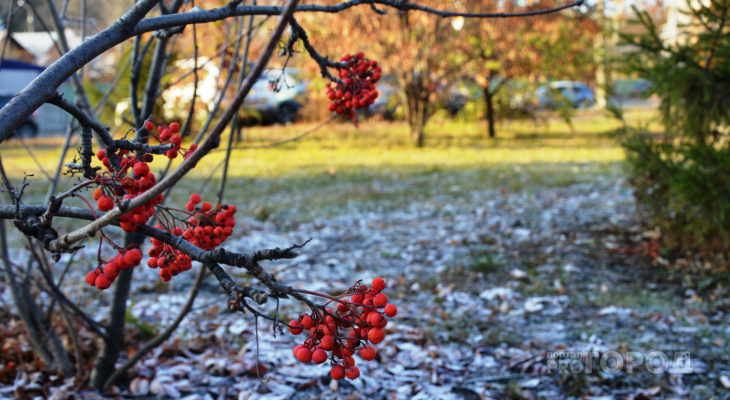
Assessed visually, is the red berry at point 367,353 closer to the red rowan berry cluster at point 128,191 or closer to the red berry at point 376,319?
the red berry at point 376,319

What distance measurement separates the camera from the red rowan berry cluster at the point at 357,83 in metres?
2.05

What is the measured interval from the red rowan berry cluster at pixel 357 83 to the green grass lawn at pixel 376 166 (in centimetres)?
342

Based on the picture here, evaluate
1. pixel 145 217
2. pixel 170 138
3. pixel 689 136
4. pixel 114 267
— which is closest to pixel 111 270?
pixel 114 267

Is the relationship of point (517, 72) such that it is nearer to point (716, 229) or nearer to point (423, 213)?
point (423, 213)

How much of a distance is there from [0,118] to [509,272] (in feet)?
13.4

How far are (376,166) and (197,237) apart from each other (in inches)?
353

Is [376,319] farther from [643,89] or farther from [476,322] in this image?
[643,89]

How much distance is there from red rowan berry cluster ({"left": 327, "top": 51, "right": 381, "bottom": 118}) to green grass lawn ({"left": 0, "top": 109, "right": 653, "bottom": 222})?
11.2 ft

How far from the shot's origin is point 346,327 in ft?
4.22

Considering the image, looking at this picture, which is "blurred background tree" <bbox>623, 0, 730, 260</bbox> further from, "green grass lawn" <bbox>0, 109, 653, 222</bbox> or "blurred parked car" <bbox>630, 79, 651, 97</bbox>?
"green grass lawn" <bbox>0, 109, 653, 222</bbox>

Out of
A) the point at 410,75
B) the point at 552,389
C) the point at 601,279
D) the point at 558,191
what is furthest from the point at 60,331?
the point at 410,75

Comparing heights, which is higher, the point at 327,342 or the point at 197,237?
the point at 197,237

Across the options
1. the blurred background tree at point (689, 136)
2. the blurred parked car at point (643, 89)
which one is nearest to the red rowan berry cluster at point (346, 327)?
the blurred background tree at point (689, 136)

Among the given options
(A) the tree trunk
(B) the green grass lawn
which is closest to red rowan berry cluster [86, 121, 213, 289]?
(B) the green grass lawn
